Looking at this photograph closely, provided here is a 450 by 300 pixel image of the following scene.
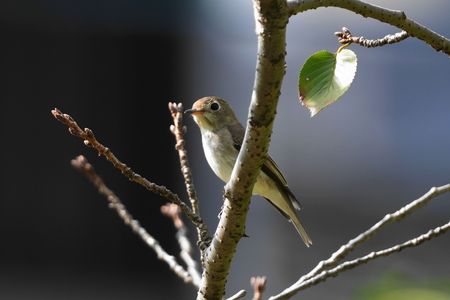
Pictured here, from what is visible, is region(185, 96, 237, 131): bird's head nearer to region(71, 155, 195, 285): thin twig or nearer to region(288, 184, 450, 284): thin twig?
region(71, 155, 195, 285): thin twig

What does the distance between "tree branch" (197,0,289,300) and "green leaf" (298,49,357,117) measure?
10 centimetres

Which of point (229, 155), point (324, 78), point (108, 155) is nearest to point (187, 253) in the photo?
point (108, 155)

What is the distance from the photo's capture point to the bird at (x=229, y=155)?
163 inches

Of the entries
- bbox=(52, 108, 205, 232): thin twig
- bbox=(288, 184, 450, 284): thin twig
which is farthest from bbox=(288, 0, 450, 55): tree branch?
bbox=(52, 108, 205, 232): thin twig

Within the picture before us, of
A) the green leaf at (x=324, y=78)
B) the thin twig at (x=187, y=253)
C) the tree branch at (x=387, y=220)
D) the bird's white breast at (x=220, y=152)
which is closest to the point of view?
the green leaf at (x=324, y=78)

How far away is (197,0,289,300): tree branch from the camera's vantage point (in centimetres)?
172

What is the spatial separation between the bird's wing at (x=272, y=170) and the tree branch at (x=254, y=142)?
5.50ft

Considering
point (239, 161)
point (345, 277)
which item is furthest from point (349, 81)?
point (345, 277)

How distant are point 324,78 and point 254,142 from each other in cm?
19

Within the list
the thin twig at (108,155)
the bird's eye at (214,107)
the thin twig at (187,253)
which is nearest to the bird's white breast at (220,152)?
the bird's eye at (214,107)

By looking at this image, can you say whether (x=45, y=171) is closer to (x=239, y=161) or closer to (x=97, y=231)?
(x=97, y=231)

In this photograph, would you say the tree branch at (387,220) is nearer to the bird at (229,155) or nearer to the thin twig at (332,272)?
the thin twig at (332,272)

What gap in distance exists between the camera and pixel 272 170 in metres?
4.01

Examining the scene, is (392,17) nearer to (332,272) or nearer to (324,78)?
(324,78)
